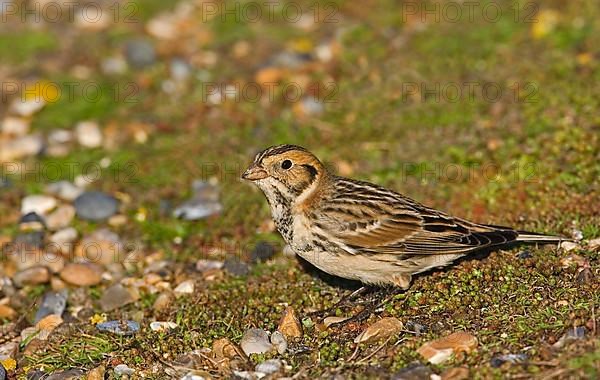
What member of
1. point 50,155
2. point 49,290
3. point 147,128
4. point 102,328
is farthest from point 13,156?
point 102,328

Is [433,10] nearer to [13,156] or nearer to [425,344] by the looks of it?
[13,156]

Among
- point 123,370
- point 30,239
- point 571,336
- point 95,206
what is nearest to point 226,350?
point 123,370

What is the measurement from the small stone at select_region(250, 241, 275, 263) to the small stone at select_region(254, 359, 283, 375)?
1.84m

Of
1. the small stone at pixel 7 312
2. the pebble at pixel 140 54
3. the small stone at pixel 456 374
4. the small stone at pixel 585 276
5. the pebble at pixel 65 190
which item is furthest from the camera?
the pebble at pixel 140 54

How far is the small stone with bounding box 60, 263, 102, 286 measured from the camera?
7.73 m

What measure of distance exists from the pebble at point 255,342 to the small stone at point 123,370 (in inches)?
29.2

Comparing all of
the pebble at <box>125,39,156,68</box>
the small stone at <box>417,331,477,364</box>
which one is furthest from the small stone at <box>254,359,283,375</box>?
the pebble at <box>125,39,156,68</box>

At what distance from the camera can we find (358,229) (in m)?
6.67

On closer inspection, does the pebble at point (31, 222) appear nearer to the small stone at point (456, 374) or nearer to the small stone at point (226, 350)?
the small stone at point (226, 350)

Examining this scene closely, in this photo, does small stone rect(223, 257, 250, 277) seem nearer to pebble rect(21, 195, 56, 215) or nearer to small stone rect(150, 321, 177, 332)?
small stone rect(150, 321, 177, 332)

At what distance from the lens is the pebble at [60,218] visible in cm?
870

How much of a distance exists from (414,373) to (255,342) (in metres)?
1.16

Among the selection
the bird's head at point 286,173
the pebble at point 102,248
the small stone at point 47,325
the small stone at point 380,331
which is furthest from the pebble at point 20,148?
the small stone at point 380,331

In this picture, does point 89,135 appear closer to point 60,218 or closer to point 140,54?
point 60,218
